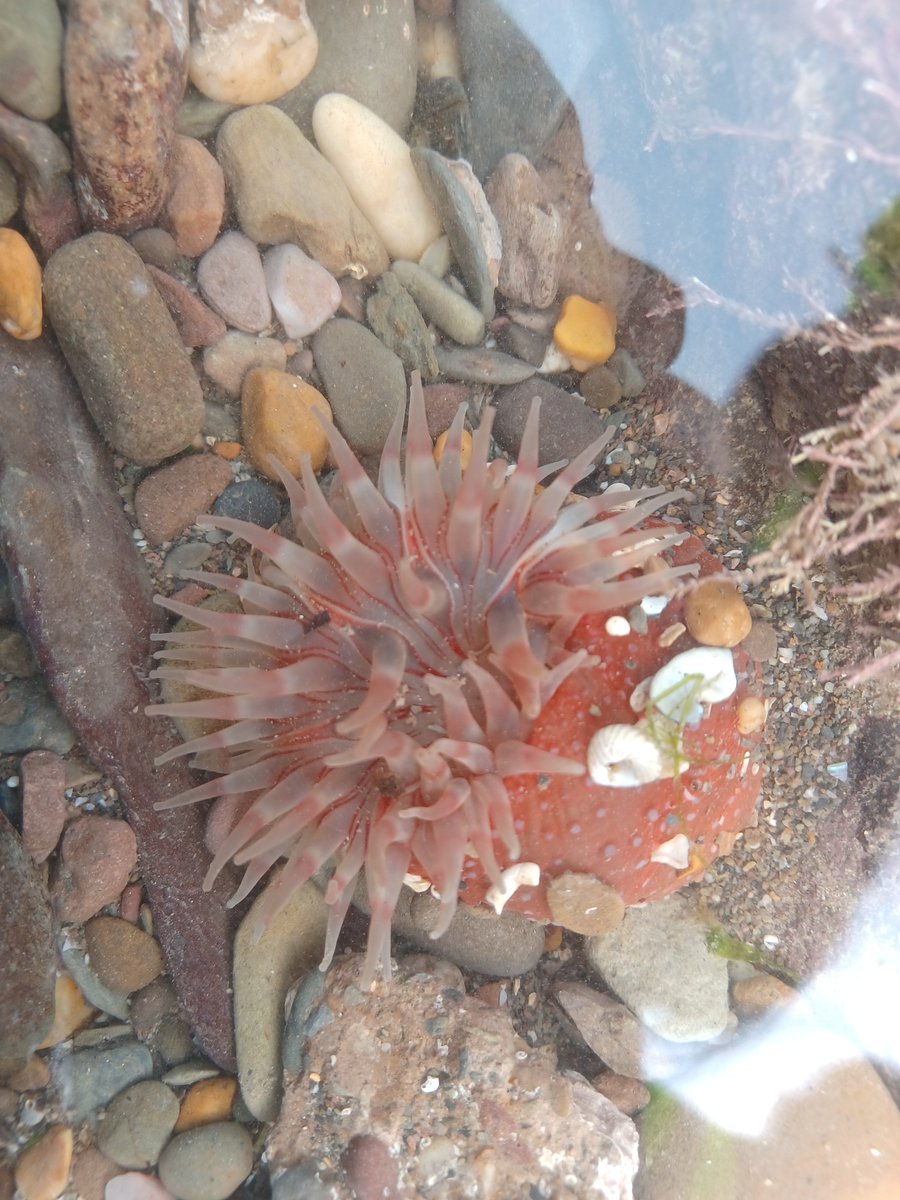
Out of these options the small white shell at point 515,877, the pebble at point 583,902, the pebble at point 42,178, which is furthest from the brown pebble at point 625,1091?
the pebble at point 42,178

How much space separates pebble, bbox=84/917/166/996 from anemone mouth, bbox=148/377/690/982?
60 centimetres

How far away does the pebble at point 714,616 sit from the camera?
8.86 ft

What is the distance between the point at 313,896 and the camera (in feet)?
10.8

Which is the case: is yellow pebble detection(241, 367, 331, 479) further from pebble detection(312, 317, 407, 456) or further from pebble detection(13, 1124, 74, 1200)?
pebble detection(13, 1124, 74, 1200)

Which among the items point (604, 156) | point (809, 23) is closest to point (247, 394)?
point (604, 156)

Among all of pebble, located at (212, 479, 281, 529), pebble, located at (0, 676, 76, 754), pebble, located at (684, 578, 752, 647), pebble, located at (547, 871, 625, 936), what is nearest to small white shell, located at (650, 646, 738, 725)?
pebble, located at (684, 578, 752, 647)

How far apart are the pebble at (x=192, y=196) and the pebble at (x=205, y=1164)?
3.31 m

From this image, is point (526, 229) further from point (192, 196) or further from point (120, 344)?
point (120, 344)

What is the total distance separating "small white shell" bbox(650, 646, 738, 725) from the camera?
257cm

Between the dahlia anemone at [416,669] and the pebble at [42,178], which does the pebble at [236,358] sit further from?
the dahlia anemone at [416,669]

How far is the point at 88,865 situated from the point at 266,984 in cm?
80

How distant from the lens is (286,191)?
3318 millimetres

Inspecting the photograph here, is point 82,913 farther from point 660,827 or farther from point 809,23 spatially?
point 809,23

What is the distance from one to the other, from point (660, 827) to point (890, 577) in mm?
1055
